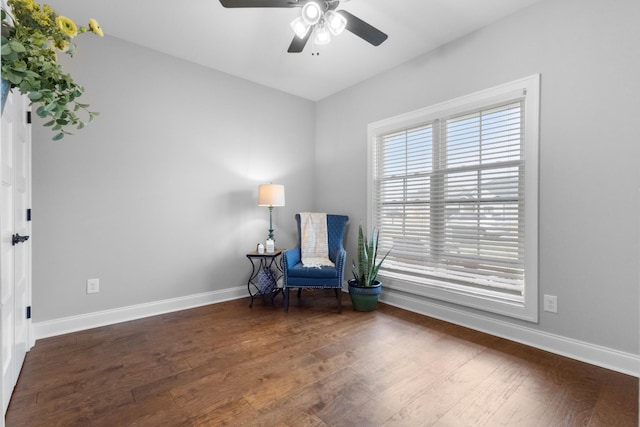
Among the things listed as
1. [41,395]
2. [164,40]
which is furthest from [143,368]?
[164,40]

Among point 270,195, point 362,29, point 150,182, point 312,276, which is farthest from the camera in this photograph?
point 270,195

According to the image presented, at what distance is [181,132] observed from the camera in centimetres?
316

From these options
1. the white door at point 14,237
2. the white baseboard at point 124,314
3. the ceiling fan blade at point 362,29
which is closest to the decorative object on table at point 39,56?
the white door at point 14,237

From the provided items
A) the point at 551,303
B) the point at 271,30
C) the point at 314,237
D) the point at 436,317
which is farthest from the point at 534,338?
the point at 271,30

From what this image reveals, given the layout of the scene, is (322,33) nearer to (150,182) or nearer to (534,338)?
(150,182)

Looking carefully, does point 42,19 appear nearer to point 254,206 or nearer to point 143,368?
point 143,368

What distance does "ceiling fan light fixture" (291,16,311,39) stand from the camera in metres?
2.06

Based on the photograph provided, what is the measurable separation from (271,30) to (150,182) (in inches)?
72.9

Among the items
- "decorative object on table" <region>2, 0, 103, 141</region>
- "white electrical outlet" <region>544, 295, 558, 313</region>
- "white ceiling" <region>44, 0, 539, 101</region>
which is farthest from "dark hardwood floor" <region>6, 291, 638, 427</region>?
"white ceiling" <region>44, 0, 539, 101</region>

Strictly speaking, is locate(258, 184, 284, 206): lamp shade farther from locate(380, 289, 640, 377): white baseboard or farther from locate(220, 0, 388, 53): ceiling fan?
locate(380, 289, 640, 377): white baseboard

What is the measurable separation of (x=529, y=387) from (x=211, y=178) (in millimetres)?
3266

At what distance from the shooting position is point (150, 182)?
2.97m

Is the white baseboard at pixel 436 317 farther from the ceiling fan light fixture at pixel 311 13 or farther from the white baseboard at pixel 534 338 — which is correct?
the ceiling fan light fixture at pixel 311 13

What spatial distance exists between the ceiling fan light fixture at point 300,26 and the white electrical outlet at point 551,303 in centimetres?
265
